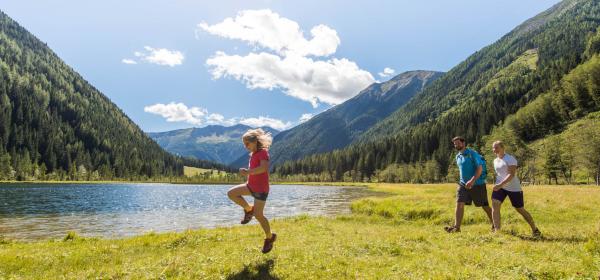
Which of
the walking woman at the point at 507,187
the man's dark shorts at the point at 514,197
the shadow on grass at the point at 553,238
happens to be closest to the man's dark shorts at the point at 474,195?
the walking woman at the point at 507,187

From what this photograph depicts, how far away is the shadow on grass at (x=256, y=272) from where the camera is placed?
8898 millimetres

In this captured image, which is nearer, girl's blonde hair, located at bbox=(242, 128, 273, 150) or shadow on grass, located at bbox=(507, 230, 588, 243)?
girl's blonde hair, located at bbox=(242, 128, 273, 150)

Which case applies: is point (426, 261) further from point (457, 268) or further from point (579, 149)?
point (579, 149)

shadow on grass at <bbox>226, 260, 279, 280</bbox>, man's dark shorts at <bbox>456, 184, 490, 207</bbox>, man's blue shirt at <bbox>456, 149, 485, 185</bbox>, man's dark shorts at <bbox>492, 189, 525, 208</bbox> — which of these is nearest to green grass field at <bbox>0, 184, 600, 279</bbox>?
shadow on grass at <bbox>226, 260, 279, 280</bbox>

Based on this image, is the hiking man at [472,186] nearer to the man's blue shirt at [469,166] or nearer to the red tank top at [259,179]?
the man's blue shirt at [469,166]

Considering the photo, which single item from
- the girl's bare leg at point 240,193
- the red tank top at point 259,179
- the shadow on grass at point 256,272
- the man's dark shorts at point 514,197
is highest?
the red tank top at point 259,179

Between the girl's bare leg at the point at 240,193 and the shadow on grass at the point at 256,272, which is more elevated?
the girl's bare leg at the point at 240,193

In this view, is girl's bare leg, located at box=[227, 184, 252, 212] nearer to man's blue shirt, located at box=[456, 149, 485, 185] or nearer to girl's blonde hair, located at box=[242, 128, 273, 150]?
girl's blonde hair, located at box=[242, 128, 273, 150]

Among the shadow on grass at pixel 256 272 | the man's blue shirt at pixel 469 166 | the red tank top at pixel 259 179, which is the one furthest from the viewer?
the man's blue shirt at pixel 469 166

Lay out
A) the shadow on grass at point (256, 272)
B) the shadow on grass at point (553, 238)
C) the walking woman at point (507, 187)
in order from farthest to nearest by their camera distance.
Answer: the walking woman at point (507, 187) → the shadow on grass at point (553, 238) → the shadow on grass at point (256, 272)

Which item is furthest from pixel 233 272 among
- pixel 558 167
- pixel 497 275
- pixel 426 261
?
pixel 558 167

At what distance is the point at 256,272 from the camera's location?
9.20 m

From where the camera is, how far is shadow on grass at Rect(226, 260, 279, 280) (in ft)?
29.2

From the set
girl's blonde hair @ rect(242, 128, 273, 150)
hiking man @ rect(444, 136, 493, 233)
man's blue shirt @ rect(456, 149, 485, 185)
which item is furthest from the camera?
man's blue shirt @ rect(456, 149, 485, 185)
